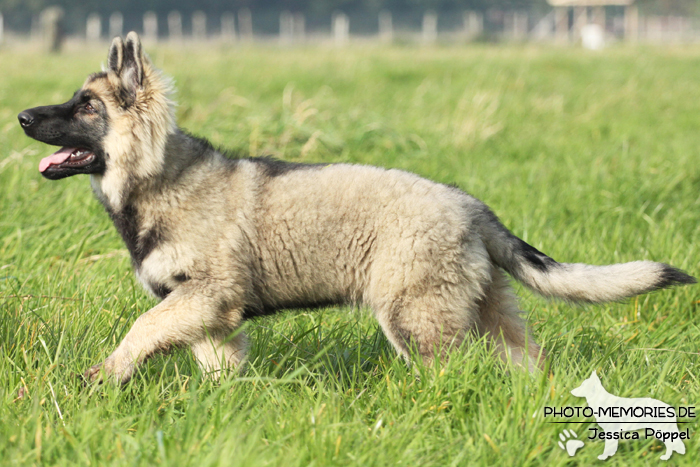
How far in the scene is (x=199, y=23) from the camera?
2208 inches

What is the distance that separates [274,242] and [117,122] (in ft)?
2.95

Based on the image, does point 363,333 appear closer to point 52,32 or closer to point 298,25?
point 52,32

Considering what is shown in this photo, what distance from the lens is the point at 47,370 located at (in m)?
2.60

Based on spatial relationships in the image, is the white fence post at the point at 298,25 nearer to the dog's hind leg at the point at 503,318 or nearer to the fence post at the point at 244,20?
the fence post at the point at 244,20

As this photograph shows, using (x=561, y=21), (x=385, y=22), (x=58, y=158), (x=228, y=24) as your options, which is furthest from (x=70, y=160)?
(x=561, y=21)

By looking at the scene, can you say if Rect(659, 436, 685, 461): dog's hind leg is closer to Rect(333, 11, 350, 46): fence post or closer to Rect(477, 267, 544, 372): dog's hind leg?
Rect(477, 267, 544, 372): dog's hind leg

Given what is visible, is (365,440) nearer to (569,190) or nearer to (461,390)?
(461,390)

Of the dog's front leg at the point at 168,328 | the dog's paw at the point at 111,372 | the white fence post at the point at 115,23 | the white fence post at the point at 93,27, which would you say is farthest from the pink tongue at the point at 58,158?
the white fence post at the point at 115,23

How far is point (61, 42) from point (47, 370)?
23593 millimetres

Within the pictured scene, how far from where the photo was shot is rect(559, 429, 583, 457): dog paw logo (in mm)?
2258

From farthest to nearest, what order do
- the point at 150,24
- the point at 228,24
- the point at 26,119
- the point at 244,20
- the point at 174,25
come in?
A: the point at 244,20, the point at 228,24, the point at 174,25, the point at 150,24, the point at 26,119

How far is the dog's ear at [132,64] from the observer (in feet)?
9.87

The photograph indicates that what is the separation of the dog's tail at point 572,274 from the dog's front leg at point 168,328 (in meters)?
1.21

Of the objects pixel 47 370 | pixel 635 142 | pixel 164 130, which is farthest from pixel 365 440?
pixel 635 142
